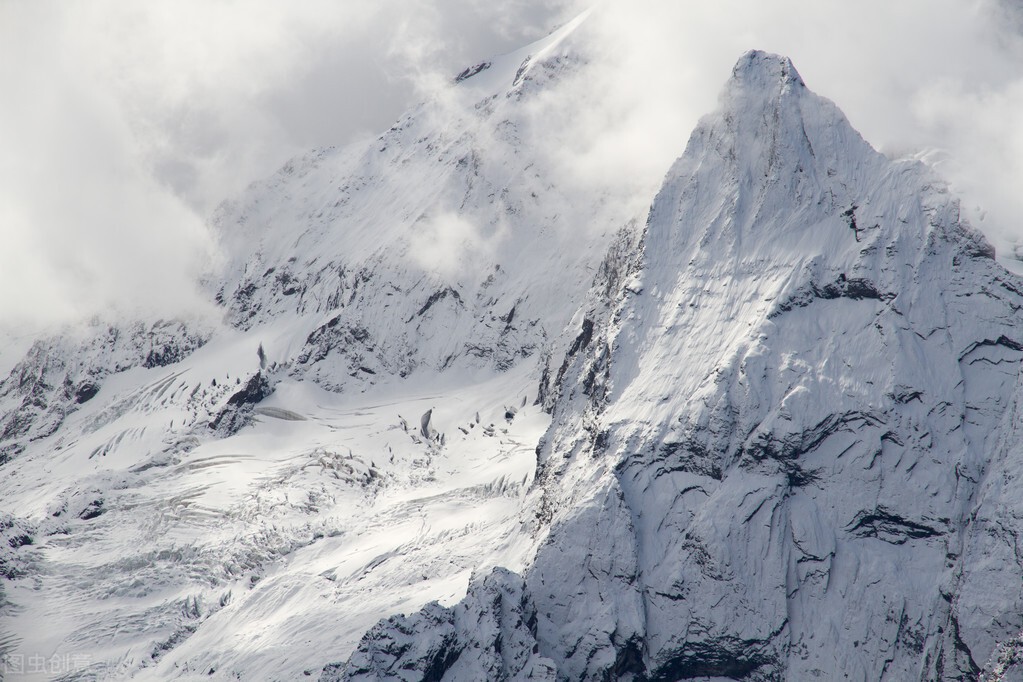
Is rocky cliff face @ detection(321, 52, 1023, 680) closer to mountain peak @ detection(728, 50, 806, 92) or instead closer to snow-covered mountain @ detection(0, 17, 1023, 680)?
snow-covered mountain @ detection(0, 17, 1023, 680)

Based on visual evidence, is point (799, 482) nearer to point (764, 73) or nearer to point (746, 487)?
point (746, 487)

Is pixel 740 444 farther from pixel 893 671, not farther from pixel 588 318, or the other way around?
pixel 588 318

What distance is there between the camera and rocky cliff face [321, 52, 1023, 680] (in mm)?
105688

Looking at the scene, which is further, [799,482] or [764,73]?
[764,73]

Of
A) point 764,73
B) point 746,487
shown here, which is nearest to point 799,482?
point 746,487

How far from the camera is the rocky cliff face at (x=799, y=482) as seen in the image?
10569cm

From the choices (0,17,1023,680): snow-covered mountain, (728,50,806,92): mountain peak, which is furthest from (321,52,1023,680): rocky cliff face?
(728,50,806,92): mountain peak

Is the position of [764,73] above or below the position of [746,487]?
above

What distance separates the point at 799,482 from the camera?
112 metres

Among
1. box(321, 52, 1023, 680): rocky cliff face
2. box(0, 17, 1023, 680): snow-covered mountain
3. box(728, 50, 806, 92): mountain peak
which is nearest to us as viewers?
box(321, 52, 1023, 680): rocky cliff face

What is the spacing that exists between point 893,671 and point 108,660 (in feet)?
272

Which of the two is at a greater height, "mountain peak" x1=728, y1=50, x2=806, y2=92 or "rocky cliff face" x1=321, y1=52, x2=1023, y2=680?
"mountain peak" x1=728, y1=50, x2=806, y2=92

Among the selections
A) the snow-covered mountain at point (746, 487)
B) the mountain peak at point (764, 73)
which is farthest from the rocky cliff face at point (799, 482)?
the mountain peak at point (764, 73)

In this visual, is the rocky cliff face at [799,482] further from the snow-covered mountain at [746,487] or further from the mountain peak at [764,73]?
the mountain peak at [764,73]
